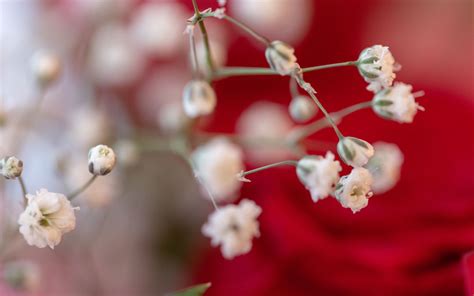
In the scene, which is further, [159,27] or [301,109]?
[159,27]

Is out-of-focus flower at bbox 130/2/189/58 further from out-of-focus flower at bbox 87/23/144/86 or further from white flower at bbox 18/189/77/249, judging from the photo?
white flower at bbox 18/189/77/249

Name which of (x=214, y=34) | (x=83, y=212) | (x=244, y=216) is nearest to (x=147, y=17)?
(x=214, y=34)

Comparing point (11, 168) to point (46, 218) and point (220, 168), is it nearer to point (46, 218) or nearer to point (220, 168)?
point (46, 218)

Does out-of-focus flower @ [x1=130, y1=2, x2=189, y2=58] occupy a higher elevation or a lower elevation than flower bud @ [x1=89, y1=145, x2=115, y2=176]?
higher

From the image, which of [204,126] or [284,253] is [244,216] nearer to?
[284,253]

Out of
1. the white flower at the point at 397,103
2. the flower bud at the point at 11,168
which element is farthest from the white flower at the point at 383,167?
the flower bud at the point at 11,168

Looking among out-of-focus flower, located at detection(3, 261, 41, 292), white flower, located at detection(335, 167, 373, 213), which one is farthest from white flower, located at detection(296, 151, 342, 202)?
out-of-focus flower, located at detection(3, 261, 41, 292)

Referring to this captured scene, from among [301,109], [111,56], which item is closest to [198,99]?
[301,109]
